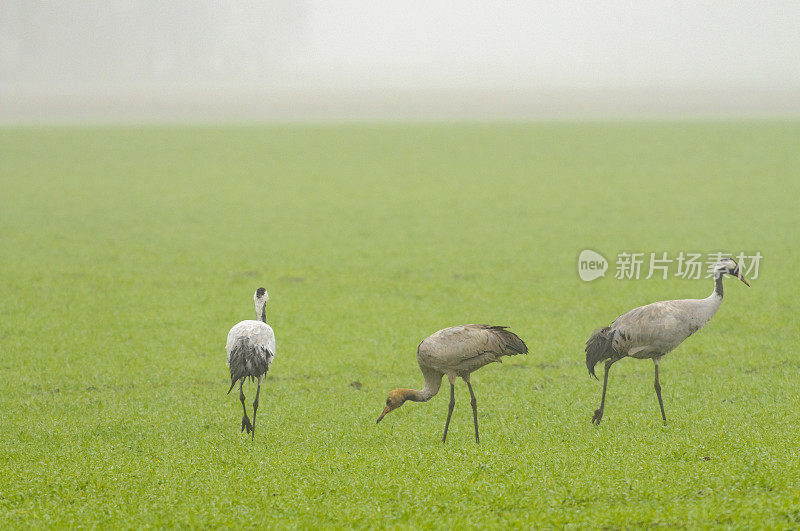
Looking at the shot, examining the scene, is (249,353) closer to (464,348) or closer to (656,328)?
(464,348)

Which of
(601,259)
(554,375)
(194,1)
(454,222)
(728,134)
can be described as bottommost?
(554,375)

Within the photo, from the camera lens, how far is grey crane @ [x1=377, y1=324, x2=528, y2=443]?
10859 mm

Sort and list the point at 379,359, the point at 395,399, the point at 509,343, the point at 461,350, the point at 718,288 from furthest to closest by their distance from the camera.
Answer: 1. the point at 379,359
2. the point at 718,288
3. the point at 395,399
4. the point at 509,343
5. the point at 461,350

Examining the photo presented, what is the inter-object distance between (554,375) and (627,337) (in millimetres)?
3078

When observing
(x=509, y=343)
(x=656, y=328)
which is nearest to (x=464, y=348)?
(x=509, y=343)

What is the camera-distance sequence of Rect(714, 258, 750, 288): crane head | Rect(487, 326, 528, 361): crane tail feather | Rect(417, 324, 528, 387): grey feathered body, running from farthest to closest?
1. Rect(714, 258, 750, 288): crane head
2. Rect(487, 326, 528, 361): crane tail feather
3. Rect(417, 324, 528, 387): grey feathered body

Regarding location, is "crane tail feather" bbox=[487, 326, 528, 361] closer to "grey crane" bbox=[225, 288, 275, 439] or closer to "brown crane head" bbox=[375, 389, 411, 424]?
"brown crane head" bbox=[375, 389, 411, 424]

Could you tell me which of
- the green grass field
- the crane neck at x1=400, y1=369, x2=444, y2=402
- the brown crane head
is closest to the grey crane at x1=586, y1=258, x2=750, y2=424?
the green grass field

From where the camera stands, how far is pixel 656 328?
37.6 feet

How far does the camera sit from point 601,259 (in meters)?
25.0

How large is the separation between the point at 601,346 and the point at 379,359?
197 inches

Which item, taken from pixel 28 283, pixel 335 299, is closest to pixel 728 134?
pixel 335 299

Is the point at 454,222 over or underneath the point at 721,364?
over

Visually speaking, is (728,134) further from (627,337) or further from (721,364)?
(627,337)
